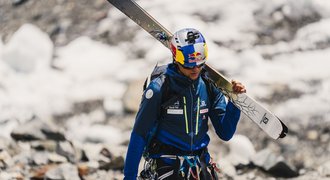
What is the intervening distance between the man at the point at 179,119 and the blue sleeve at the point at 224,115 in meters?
0.01

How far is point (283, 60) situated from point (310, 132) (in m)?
3.09

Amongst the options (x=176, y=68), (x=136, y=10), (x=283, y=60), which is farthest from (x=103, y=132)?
(x=176, y=68)

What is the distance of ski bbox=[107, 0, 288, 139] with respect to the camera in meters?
7.46

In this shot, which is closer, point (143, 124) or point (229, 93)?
point (143, 124)

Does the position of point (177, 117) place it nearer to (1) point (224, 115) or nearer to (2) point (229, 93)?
(1) point (224, 115)

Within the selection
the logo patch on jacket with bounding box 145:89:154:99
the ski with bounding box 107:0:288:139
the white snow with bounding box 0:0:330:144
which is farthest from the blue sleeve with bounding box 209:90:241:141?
the white snow with bounding box 0:0:330:144

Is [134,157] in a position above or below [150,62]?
below

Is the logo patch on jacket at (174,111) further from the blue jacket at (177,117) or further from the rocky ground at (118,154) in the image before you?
the rocky ground at (118,154)

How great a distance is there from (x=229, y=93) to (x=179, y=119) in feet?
2.86

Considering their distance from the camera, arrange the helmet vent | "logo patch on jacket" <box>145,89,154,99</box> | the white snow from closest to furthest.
Result: "logo patch on jacket" <box>145,89,154,99</box>, the helmet vent, the white snow

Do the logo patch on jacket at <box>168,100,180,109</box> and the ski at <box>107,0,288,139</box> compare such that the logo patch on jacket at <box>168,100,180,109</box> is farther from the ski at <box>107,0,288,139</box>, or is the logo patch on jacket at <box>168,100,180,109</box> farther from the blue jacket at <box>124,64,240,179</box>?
the ski at <box>107,0,288,139</box>

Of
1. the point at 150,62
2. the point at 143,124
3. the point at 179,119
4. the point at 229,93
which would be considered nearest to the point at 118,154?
the point at 150,62

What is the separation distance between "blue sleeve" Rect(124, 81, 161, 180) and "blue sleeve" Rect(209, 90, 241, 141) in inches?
30.7

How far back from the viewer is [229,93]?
7375mm
